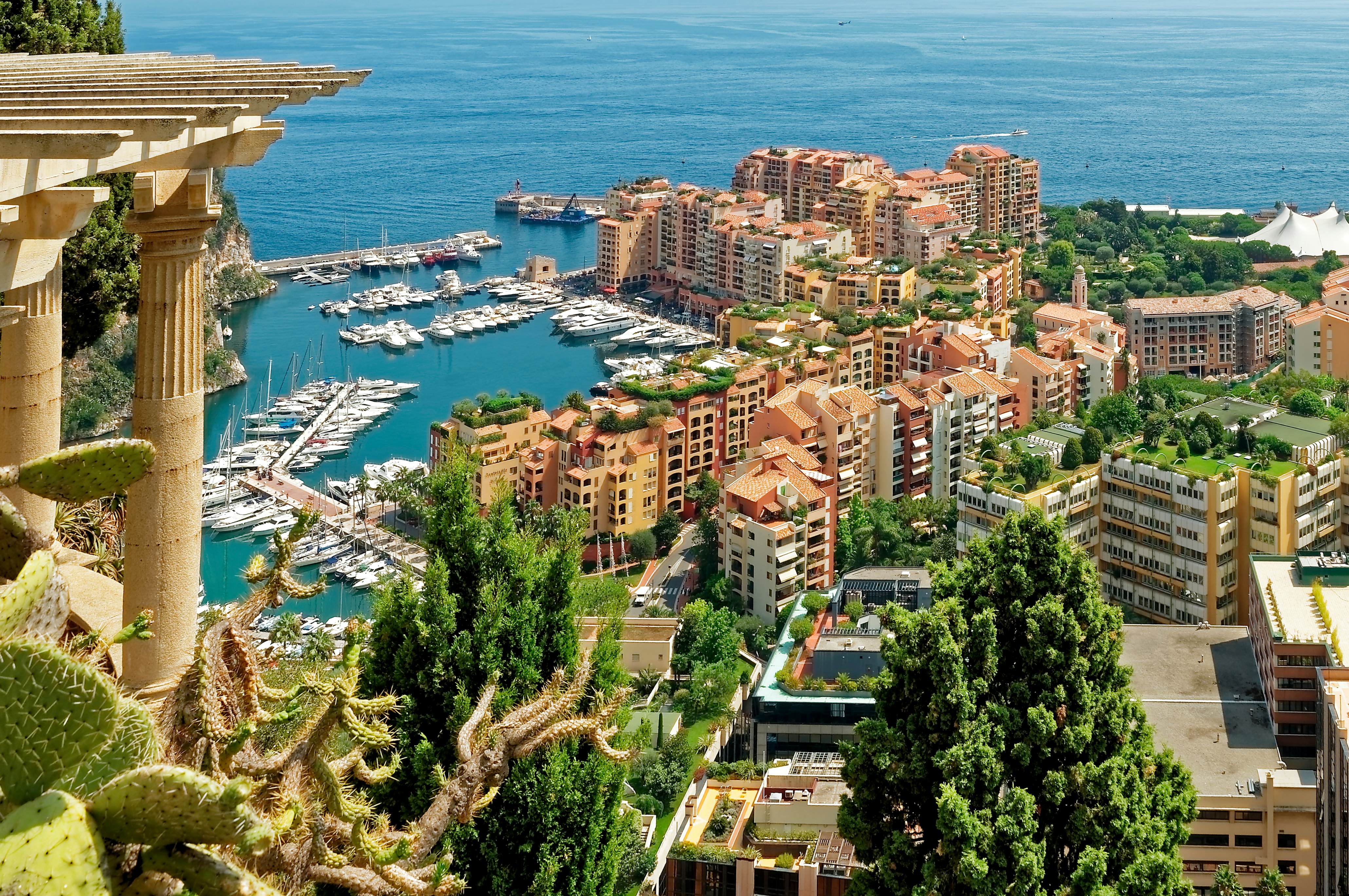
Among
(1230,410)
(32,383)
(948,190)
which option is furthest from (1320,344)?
(32,383)

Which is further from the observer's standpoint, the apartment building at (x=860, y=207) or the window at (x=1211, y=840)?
the apartment building at (x=860, y=207)

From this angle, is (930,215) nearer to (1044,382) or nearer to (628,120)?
(1044,382)

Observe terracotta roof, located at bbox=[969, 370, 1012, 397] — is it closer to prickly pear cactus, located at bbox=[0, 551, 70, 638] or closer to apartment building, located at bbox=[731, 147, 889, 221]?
apartment building, located at bbox=[731, 147, 889, 221]

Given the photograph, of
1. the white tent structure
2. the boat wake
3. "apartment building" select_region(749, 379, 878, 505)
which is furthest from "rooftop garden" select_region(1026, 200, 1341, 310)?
the boat wake

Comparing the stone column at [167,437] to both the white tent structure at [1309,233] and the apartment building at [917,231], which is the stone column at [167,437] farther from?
the white tent structure at [1309,233]

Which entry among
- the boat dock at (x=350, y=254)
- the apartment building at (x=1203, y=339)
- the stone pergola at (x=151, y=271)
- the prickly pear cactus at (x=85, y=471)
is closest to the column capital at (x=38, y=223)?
the stone pergola at (x=151, y=271)

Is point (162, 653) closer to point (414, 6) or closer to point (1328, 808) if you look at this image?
point (1328, 808)
